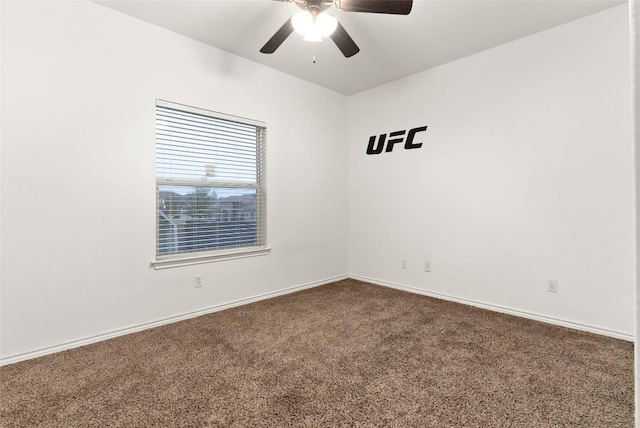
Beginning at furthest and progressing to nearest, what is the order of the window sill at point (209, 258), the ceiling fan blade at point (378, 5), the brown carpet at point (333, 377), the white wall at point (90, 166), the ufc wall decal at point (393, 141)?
the ufc wall decal at point (393, 141)
the window sill at point (209, 258)
the white wall at point (90, 166)
the ceiling fan blade at point (378, 5)
the brown carpet at point (333, 377)

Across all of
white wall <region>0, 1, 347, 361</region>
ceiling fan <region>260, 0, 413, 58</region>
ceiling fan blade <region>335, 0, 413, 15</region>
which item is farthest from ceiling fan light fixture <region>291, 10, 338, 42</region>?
white wall <region>0, 1, 347, 361</region>

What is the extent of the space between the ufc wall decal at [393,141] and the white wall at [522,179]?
84 millimetres

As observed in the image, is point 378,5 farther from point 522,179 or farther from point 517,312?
point 517,312

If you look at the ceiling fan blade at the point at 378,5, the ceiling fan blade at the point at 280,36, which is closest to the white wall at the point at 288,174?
the ceiling fan blade at the point at 280,36

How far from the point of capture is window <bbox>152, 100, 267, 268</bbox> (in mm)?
3074

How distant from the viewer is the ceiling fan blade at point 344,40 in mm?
2445

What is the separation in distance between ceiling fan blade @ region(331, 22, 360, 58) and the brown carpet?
7.61ft

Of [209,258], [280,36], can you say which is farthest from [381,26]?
[209,258]

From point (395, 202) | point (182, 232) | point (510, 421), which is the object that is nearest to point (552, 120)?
point (395, 202)

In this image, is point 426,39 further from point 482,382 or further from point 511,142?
point 482,382

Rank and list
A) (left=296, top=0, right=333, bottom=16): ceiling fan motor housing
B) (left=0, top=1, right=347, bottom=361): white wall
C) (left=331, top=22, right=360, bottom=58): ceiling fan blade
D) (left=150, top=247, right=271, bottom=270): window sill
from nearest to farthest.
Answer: (left=296, top=0, right=333, bottom=16): ceiling fan motor housing → (left=0, top=1, right=347, bottom=361): white wall → (left=331, top=22, right=360, bottom=58): ceiling fan blade → (left=150, top=247, right=271, bottom=270): window sill

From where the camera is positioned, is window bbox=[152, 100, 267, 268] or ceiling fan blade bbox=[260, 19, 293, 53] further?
window bbox=[152, 100, 267, 268]

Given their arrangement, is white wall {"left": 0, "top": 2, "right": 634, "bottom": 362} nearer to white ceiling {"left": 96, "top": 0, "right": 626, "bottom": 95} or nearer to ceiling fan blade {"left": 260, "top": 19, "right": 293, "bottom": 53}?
white ceiling {"left": 96, "top": 0, "right": 626, "bottom": 95}

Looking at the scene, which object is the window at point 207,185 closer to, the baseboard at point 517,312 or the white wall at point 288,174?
the white wall at point 288,174
